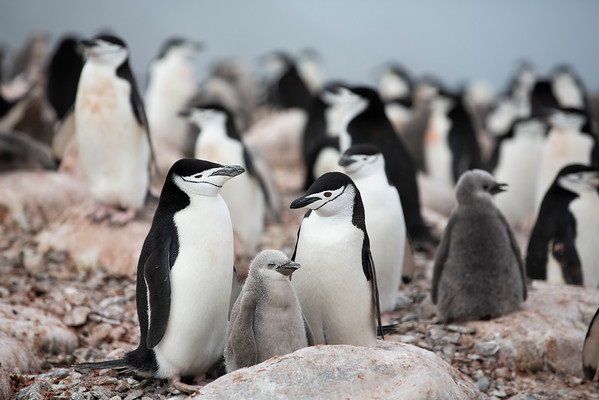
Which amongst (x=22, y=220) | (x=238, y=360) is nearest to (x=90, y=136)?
(x=22, y=220)

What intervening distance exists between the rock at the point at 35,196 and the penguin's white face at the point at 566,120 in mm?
4501

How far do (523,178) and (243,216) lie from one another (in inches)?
153

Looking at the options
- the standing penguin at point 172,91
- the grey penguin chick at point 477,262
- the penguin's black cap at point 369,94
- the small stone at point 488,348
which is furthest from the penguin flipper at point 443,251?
the standing penguin at point 172,91

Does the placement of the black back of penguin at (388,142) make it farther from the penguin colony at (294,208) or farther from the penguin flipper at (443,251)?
the penguin flipper at (443,251)

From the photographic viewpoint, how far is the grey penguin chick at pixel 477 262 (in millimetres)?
5125

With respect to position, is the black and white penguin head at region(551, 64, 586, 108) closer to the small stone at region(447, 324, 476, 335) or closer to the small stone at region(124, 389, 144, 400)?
the small stone at region(447, 324, 476, 335)

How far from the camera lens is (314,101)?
503 inches

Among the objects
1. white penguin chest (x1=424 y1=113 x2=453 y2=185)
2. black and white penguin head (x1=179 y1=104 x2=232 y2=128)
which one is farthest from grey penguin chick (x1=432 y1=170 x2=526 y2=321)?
white penguin chest (x1=424 y1=113 x2=453 y2=185)

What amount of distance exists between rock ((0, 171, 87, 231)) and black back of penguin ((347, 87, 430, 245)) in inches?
104

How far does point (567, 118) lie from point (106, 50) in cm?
456

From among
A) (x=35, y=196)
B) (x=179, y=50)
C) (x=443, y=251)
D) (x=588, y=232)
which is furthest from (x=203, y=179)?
(x=179, y=50)

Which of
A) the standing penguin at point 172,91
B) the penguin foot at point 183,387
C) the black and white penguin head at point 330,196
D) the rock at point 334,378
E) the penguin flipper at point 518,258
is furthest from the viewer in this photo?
the standing penguin at point 172,91

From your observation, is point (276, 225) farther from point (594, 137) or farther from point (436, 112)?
point (436, 112)

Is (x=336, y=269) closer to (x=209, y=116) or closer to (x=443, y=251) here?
(x=443, y=251)
